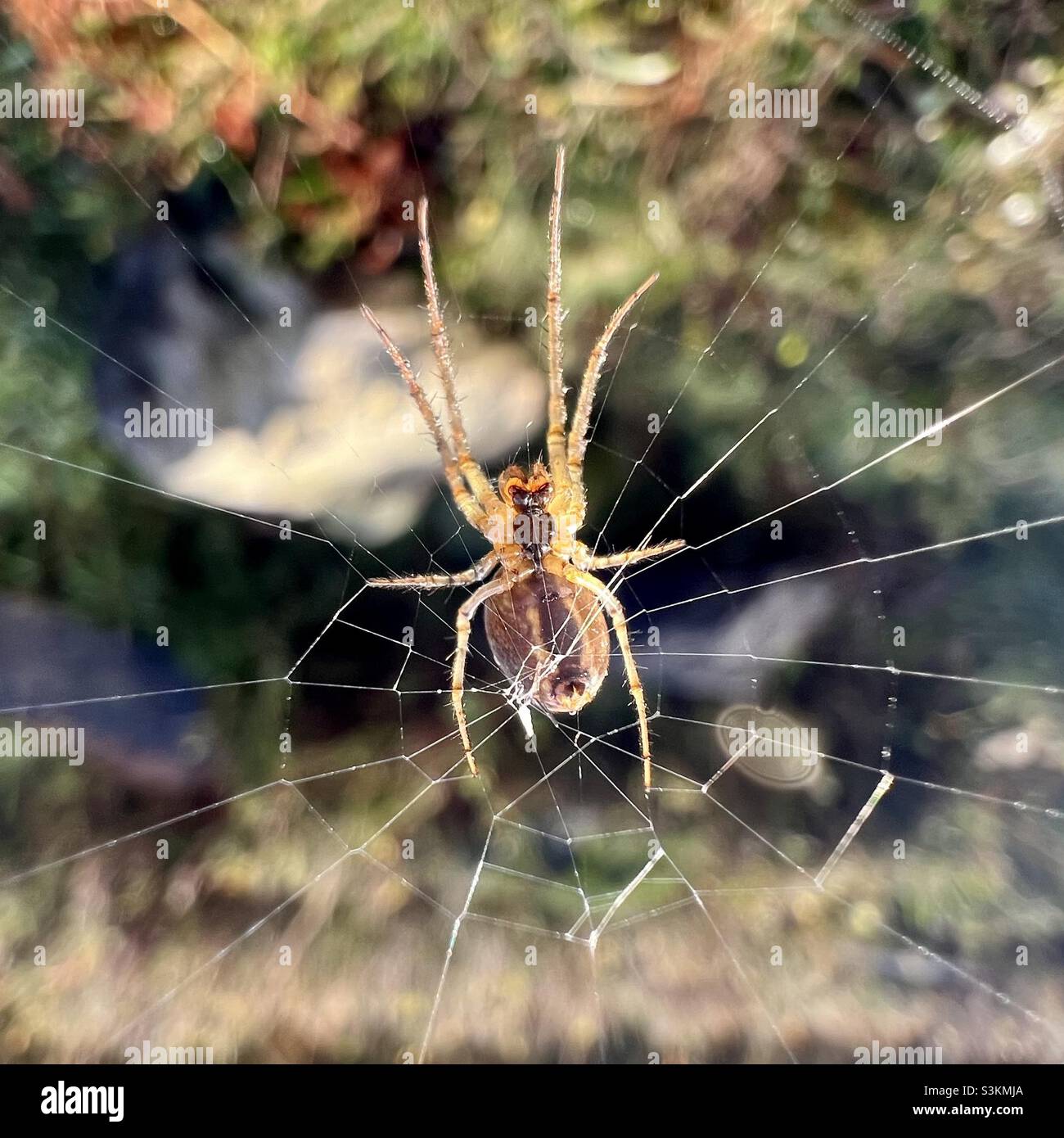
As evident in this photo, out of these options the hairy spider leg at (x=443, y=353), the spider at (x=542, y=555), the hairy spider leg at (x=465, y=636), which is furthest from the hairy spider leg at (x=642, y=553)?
the hairy spider leg at (x=443, y=353)

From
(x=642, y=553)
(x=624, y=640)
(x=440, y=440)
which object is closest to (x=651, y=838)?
(x=624, y=640)

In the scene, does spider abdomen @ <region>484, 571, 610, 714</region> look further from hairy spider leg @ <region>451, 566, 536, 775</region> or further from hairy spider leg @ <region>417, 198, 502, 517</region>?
hairy spider leg @ <region>417, 198, 502, 517</region>

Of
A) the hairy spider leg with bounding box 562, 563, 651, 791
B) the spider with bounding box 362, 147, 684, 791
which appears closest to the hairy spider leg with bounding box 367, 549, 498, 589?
the spider with bounding box 362, 147, 684, 791

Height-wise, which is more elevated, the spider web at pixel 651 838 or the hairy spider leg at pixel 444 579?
the hairy spider leg at pixel 444 579

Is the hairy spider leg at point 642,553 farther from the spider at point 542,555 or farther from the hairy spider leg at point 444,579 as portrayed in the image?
the hairy spider leg at point 444,579

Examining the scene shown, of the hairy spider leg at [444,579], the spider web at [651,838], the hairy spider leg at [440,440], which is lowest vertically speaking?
the spider web at [651,838]
